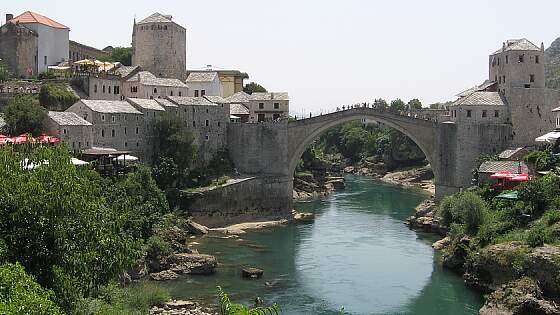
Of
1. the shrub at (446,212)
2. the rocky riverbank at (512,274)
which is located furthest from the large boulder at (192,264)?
the shrub at (446,212)

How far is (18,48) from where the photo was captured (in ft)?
193

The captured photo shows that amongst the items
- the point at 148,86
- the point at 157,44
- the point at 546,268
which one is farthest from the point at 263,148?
the point at 546,268

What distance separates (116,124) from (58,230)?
26.1 meters

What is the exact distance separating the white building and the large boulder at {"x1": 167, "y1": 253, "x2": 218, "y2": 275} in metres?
28.7

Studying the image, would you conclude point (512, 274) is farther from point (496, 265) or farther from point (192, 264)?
point (192, 264)

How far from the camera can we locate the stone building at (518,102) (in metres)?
53.1

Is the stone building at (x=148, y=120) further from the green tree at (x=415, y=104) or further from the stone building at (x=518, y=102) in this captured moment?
the green tree at (x=415, y=104)

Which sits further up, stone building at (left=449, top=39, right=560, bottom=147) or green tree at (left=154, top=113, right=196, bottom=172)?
stone building at (left=449, top=39, right=560, bottom=147)

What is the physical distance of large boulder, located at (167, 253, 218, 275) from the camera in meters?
37.6

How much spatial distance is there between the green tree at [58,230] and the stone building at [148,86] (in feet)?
106

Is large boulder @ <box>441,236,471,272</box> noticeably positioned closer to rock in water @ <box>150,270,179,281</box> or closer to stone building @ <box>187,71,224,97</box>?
rock in water @ <box>150,270,179,281</box>

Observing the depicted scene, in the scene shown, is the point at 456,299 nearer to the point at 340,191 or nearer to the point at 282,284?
the point at 282,284

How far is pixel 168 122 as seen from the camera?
170ft

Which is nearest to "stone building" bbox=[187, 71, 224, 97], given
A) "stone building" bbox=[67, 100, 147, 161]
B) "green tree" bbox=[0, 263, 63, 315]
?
"stone building" bbox=[67, 100, 147, 161]
